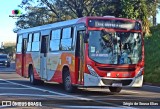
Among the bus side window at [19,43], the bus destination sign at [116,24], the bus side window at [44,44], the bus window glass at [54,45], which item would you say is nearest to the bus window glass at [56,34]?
the bus window glass at [54,45]

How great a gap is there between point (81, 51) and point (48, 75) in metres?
4.25

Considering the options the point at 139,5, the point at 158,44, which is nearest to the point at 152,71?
the point at 158,44

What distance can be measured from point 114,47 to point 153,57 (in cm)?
1682

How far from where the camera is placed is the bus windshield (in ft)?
55.7

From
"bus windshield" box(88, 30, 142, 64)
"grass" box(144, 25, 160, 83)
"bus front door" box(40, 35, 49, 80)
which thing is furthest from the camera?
"grass" box(144, 25, 160, 83)

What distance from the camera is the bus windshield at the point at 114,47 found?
17.0 meters

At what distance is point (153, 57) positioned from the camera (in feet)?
110

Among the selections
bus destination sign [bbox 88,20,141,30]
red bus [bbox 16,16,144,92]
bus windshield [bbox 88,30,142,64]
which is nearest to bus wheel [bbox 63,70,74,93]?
red bus [bbox 16,16,144,92]

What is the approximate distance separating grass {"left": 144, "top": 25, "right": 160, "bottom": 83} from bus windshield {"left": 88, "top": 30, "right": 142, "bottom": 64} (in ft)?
28.5

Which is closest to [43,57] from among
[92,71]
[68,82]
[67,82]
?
[67,82]

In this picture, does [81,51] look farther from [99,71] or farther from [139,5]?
[139,5]

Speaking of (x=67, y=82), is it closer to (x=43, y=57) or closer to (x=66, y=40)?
(x=66, y=40)

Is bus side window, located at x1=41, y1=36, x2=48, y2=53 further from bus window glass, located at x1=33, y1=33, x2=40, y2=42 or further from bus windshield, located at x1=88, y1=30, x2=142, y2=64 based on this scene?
bus windshield, located at x1=88, y1=30, x2=142, y2=64

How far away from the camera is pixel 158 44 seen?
122ft
